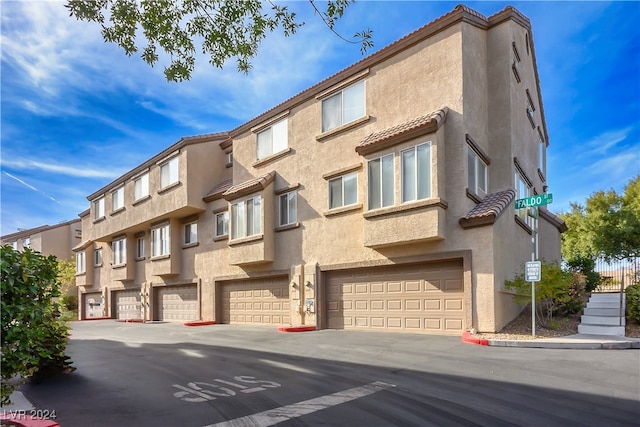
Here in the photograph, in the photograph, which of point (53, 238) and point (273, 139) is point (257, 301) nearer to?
point (273, 139)

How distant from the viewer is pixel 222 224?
21703mm

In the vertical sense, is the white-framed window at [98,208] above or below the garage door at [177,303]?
above

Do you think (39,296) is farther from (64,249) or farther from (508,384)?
(64,249)

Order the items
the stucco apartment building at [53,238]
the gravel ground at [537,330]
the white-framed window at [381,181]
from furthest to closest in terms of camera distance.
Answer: the stucco apartment building at [53,238] < the white-framed window at [381,181] < the gravel ground at [537,330]

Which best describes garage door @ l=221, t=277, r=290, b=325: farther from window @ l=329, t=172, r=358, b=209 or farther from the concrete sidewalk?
the concrete sidewalk

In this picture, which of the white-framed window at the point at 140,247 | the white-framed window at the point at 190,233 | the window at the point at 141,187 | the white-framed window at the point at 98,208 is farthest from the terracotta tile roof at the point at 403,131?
the white-framed window at the point at 98,208

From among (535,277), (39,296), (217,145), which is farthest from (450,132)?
(217,145)

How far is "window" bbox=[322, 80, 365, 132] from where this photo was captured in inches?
634

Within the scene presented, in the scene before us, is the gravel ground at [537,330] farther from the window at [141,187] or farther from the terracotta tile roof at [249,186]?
the window at [141,187]

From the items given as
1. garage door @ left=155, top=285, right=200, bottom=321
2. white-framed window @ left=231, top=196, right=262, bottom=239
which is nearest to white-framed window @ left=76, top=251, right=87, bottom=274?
garage door @ left=155, top=285, right=200, bottom=321

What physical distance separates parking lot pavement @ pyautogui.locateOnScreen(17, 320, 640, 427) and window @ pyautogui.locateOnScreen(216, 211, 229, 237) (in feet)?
34.2

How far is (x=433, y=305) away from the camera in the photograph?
1328 cm

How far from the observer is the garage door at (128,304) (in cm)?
2805

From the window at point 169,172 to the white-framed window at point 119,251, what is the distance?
7.61 metres
